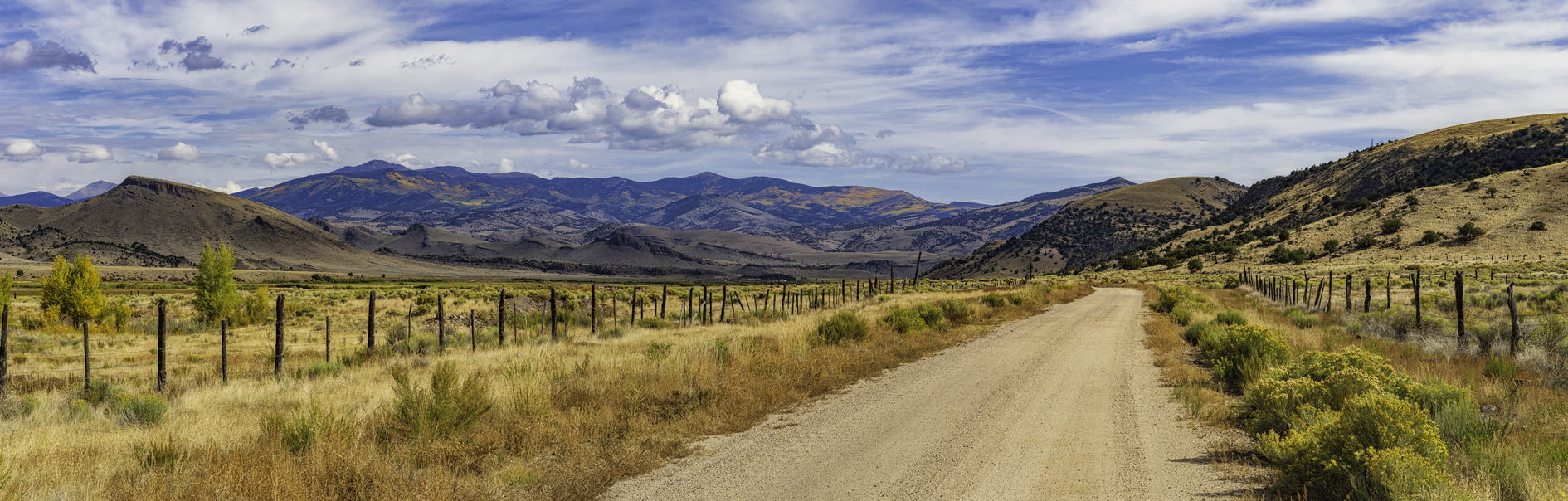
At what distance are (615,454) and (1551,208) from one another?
96.5 meters

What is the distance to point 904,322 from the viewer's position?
20984 mm

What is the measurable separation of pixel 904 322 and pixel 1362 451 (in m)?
15.6

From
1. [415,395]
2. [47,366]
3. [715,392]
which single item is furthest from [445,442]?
[47,366]

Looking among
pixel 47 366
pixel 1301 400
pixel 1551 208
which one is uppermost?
pixel 1551 208

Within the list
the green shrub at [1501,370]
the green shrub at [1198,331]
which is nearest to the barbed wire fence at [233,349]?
the green shrub at [1198,331]

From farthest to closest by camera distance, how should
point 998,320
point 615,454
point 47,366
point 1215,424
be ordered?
1. point 998,320
2. point 47,366
3. point 1215,424
4. point 615,454

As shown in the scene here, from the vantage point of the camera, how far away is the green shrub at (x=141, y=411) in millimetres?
9914

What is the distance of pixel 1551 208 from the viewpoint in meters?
69.6

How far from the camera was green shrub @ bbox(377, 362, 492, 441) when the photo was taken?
8102 mm

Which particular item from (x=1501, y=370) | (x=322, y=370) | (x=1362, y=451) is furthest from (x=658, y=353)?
(x=1501, y=370)

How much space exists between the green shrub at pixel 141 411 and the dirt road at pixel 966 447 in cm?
766

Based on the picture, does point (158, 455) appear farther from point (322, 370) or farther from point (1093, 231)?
point (1093, 231)

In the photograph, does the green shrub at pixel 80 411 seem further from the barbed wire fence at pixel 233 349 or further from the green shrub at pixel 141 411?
the barbed wire fence at pixel 233 349

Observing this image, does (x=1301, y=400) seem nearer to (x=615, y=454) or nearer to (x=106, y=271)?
(x=615, y=454)
